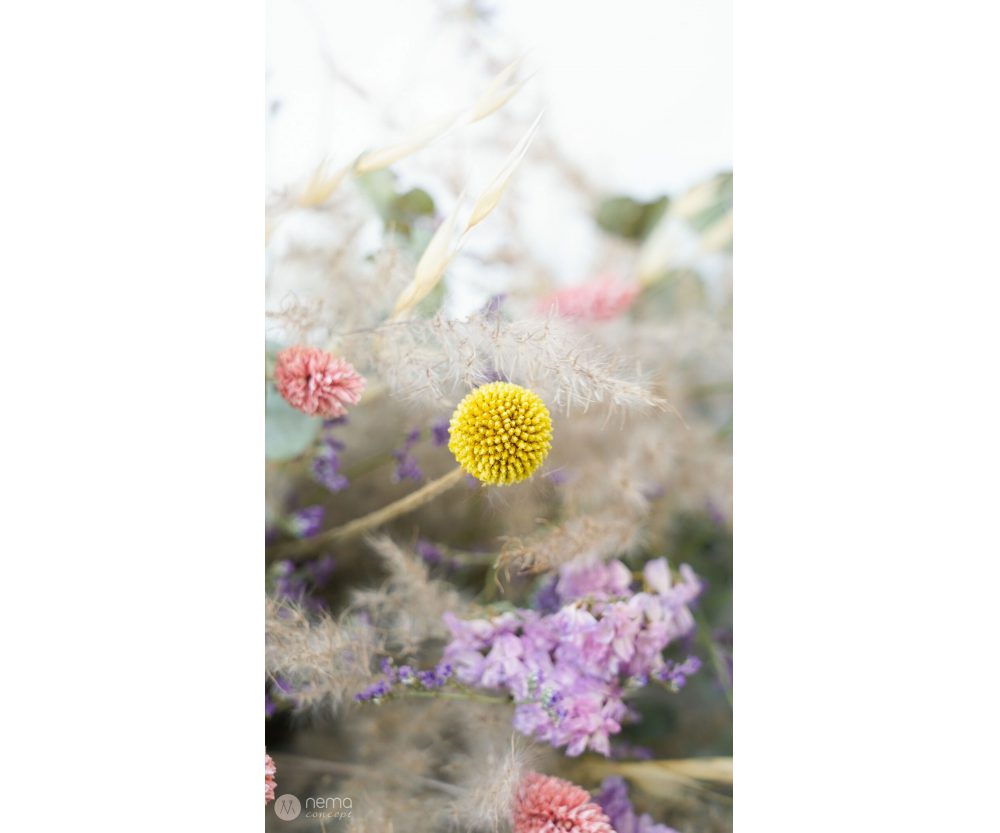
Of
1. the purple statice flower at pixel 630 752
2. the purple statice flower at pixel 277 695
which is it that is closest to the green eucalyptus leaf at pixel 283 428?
the purple statice flower at pixel 277 695

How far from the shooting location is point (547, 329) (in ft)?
2.42

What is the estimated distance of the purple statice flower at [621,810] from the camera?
2.50 feet

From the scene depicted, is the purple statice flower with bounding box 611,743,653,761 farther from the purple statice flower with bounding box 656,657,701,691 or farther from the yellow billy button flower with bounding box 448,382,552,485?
the yellow billy button flower with bounding box 448,382,552,485

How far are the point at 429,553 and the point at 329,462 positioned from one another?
143 millimetres

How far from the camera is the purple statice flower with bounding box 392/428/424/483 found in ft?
2.48

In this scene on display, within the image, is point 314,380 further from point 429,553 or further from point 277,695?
point 277,695

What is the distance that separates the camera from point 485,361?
726 millimetres

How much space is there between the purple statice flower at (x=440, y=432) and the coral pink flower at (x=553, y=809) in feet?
1.16

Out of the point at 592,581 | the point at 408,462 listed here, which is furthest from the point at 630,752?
the point at 408,462

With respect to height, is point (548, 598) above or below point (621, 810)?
above

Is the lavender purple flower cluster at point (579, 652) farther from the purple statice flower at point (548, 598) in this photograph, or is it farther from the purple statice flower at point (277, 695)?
the purple statice flower at point (277, 695)

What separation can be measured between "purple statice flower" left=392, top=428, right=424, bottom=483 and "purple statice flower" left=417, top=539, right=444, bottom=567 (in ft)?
0.23

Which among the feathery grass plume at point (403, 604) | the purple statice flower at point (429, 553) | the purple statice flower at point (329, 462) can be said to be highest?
the purple statice flower at point (329, 462)

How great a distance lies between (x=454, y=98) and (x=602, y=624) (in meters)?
0.56
